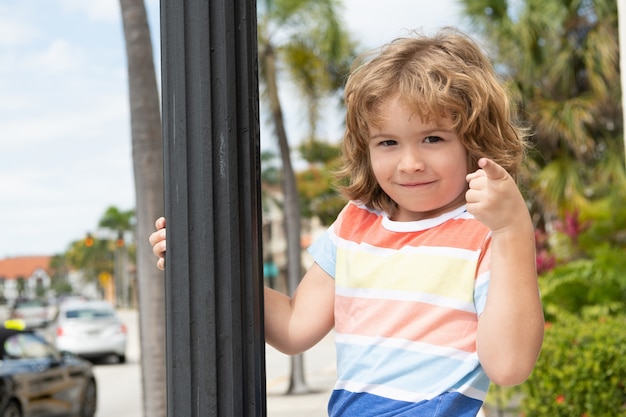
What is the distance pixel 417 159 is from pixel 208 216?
39cm

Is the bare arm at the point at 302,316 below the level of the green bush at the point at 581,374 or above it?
above

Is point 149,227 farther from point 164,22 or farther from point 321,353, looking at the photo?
point 321,353

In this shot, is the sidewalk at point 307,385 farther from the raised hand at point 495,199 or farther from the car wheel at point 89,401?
the raised hand at point 495,199

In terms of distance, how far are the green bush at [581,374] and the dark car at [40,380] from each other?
583 cm

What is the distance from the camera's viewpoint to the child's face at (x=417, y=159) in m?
1.53

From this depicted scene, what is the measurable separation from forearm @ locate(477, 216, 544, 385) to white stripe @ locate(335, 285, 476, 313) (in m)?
0.05

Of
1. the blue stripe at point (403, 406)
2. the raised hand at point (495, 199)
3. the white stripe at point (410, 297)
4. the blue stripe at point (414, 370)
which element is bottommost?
the blue stripe at point (403, 406)

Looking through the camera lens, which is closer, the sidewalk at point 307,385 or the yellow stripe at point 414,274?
the yellow stripe at point 414,274

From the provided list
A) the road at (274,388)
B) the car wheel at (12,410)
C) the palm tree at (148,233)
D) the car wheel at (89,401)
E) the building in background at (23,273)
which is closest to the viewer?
the palm tree at (148,233)

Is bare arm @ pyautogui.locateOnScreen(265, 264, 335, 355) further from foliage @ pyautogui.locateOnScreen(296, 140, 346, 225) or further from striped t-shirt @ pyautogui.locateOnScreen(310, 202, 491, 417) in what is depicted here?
foliage @ pyautogui.locateOnScreen(296, 140, 346, 225)

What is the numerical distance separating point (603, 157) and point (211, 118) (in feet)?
43.2

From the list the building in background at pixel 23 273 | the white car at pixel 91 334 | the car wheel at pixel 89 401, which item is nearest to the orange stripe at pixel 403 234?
the car wheel at pixel 89 401

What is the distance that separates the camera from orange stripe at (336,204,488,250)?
4.98ft

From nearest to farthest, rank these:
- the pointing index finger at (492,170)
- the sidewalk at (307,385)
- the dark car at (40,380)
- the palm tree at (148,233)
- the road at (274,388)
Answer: the pointing index finger at (492,170)
the palm tree at (148,233)
the dark car at (40,380)
the sidewalk at (307,385)
the road at (274,388)
